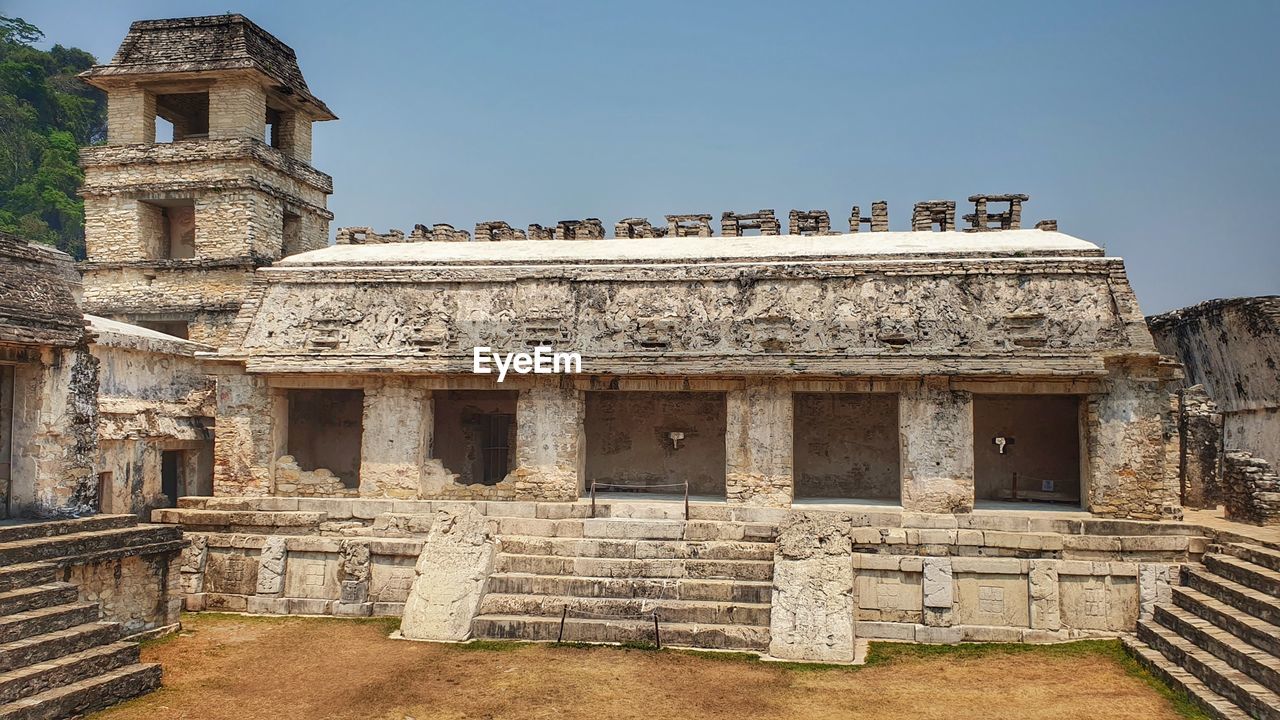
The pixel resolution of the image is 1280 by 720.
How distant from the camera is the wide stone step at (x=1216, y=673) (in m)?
8.67

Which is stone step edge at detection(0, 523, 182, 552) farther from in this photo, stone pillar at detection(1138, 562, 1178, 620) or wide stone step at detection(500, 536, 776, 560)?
stone pillar at detection(1138, 562, 1178, 620)

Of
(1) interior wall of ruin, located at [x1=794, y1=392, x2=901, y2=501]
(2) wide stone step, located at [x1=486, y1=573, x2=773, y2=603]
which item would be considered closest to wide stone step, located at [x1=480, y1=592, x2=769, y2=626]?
(2) wide stone step, located at [x1=486, y1=573, x2=773, y2=603]

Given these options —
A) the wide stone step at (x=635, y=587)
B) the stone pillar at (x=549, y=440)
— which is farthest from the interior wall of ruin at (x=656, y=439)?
the wide stone step at (x=635, y=587)

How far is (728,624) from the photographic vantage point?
11.7m

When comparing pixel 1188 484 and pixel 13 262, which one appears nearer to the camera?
pixel 13 262

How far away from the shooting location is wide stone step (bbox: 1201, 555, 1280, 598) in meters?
10.5

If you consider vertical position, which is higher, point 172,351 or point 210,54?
point 210,54

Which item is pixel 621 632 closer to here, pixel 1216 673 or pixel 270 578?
pixel 270 578

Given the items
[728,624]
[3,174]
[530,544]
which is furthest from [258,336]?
[3,174]

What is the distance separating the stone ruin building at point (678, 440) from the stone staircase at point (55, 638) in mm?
963

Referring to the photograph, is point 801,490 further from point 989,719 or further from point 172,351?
point 172,351

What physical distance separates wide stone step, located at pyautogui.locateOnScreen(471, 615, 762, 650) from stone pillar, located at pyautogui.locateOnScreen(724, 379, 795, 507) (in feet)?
9.84

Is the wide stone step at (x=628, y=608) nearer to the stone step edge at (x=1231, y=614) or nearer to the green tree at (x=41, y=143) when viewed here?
the stone step edge at (x=1231, y=614)

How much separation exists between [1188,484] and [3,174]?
47166 millimetres
